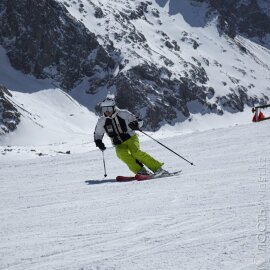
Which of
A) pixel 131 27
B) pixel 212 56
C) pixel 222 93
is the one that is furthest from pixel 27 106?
pixel 212 56

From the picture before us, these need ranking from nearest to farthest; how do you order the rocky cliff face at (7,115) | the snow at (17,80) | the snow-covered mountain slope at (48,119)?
1. the snow-covered mountain slope at (48,119)
2. the rocky cliff face at (7,115)
3. the snow at (17,80)

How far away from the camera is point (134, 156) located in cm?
958

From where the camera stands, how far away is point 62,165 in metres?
13.6

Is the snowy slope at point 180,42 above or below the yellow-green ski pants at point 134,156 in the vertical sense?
above

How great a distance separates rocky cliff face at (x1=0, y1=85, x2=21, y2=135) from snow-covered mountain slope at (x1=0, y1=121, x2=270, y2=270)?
99511 mm

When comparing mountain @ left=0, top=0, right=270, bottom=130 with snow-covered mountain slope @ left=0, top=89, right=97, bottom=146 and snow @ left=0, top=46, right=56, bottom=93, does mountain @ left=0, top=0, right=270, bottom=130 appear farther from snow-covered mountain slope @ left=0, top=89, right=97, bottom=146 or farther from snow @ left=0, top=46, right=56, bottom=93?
snow-covered mountain slope @ left=0, top=89, right=97, bottom=146

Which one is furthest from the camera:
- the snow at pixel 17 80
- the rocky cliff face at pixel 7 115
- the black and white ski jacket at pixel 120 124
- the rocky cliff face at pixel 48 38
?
the rocky cliff face at pixel 48 38

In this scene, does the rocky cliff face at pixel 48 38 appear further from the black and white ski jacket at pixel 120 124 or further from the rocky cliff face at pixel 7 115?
the black and white ski jacket at pixel 120 124

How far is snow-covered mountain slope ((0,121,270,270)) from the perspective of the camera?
354cm

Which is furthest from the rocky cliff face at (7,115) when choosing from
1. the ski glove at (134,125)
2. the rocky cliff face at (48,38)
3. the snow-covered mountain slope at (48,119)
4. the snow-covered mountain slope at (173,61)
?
the ski glove at (134,125)

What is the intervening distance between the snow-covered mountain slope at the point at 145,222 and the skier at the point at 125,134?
0.80m

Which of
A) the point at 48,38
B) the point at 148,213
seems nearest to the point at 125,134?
the point at 148,213

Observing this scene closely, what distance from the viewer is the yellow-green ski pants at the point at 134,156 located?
9.46 meters

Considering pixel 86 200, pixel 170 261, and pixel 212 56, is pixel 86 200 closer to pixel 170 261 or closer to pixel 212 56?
pixel 170 261
